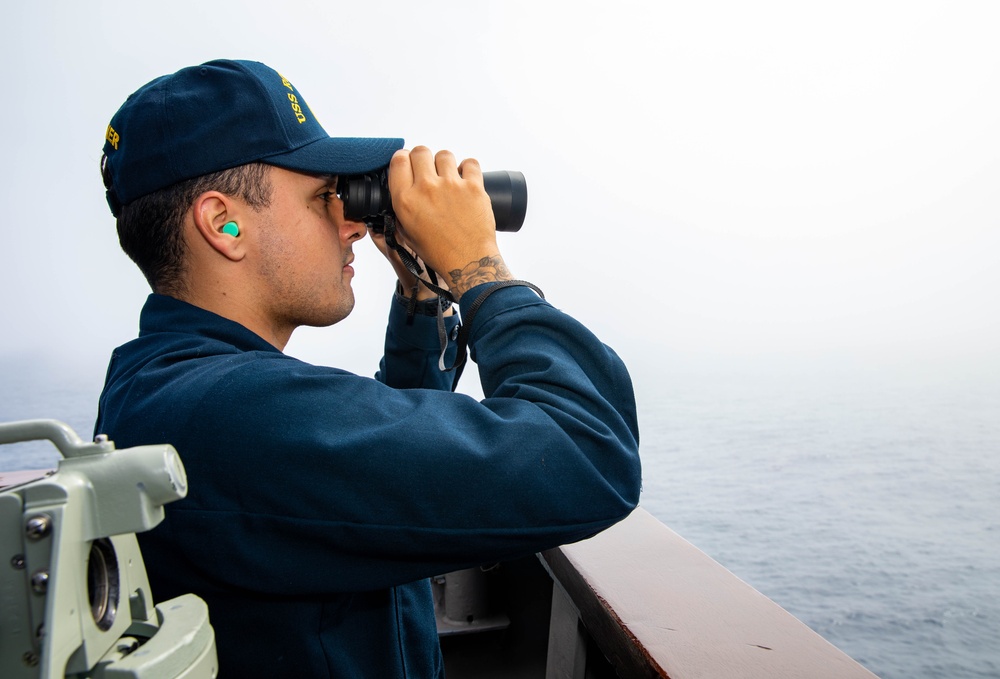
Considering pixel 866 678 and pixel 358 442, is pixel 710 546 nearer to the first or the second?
pixel 866 678

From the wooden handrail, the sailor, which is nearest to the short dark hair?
the sailor

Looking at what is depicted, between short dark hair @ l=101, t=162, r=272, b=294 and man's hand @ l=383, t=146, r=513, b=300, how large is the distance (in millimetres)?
163

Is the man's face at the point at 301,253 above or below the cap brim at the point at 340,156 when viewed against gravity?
below

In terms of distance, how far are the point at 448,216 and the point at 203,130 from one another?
0.97ft

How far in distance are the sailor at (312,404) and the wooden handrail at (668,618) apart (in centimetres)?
30

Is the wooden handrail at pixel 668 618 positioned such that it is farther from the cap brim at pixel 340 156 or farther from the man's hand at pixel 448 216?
the cap brim at pixel 340 156

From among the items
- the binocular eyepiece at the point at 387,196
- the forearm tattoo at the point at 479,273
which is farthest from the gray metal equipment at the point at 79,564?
the binocular eyepiece at the point at 387,196

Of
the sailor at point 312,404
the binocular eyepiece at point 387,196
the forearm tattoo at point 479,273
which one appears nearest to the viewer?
the sailor at point 312,404

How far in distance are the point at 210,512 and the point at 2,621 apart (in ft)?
0.61

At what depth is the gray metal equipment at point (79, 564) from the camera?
388 millimetres

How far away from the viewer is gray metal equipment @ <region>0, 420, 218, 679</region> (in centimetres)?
39

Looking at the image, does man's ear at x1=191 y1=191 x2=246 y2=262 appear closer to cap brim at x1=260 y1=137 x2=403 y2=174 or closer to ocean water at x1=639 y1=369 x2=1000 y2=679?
cap brim at x1=260 y1=137 x2=403 y2=174

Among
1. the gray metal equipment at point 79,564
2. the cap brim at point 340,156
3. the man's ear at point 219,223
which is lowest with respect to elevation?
the gray metal equipment at point 79,564

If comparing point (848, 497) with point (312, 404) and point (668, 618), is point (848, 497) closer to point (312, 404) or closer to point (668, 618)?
point (668, 618)
